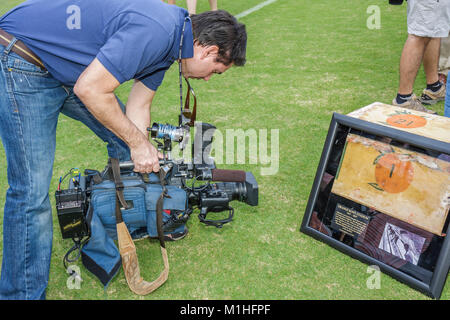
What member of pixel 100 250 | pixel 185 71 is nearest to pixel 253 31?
pixel 185 71

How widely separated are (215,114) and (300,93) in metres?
1.30

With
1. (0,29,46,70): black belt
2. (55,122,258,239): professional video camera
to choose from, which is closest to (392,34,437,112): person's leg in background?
(55,122,258,239): professional video camera

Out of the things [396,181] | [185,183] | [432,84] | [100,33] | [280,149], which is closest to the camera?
[100,33]

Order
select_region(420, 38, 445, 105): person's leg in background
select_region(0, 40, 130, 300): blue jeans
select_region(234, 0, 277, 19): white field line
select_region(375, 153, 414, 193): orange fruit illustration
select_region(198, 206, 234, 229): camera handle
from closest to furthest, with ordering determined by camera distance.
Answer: select_region(0, 40, 130, 300): blue jeans < select_region(375, 153, 414, 193): orange fruit illustration < select_region(198, 206, 234, 229): camera handle < select_region(420, 38, 445, 105): person's leg in background < select_region(234, 0, 277, 19): white field line

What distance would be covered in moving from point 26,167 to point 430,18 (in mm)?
4256

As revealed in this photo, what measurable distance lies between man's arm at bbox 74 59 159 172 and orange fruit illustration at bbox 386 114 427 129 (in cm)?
158

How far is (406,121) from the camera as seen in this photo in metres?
2.60

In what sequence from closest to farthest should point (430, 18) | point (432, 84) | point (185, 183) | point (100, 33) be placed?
point (100, 33) → point (185, 183) → point (430, 18) → point (432, 84)

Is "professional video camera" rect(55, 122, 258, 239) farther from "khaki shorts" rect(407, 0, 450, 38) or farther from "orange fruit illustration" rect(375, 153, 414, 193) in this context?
"khaki shorts" rect(407, 0, 450, 38)

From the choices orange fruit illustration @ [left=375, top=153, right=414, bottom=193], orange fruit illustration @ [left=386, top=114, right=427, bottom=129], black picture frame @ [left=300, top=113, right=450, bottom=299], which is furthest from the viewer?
orange fruit illustration @ [left=386, top=114, right=427, bottom=129]

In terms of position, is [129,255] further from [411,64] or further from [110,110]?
[411,64]

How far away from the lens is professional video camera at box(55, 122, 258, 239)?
2.50 metres

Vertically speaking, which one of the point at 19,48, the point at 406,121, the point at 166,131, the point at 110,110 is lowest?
the point at 166,131

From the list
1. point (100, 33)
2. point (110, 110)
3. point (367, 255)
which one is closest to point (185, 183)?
point (110, 110)
